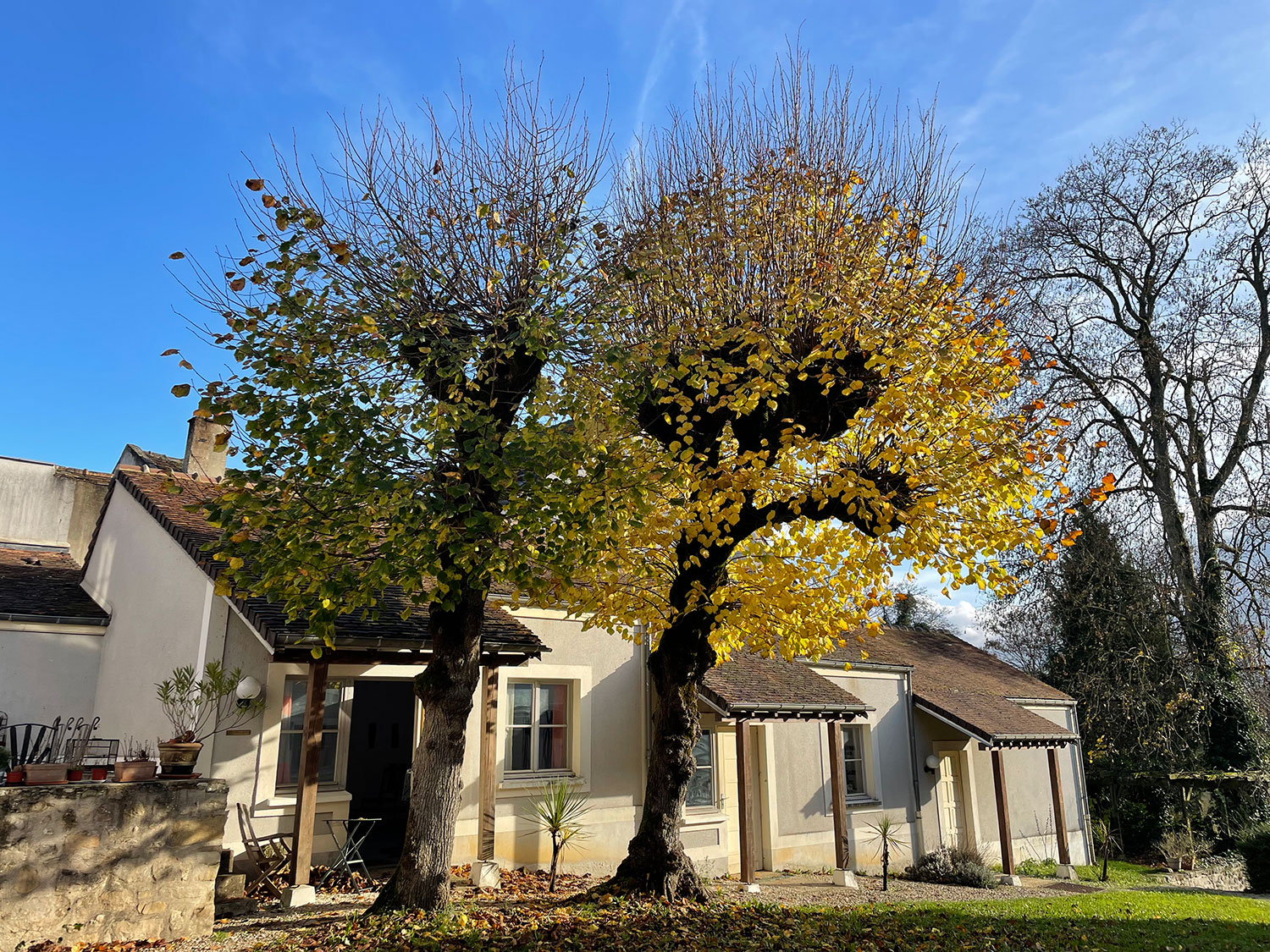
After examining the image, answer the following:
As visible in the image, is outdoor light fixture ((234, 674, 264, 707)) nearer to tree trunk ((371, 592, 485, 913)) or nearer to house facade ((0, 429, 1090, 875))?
house facade ((0, 429, 1090, 875))

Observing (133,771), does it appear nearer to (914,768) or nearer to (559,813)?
(559,813)

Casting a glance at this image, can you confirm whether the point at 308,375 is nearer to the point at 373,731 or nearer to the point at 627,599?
the point at 627,599

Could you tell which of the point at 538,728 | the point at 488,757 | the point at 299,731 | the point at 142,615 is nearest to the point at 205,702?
the point at 299,731

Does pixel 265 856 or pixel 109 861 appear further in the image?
pixel 265 856

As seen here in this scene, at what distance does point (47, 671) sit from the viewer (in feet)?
38.2

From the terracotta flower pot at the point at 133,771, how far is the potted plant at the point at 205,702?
48 centimetres

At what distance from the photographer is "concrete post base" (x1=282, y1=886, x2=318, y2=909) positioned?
325 inches

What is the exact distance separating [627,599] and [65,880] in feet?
19.1

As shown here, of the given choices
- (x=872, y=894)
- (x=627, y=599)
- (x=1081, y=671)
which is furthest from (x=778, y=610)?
(x=1081, y=671)

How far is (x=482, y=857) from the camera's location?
1036cm

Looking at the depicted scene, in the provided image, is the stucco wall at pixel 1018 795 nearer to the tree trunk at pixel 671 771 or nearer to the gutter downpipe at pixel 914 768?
the gutter downpipe at pixel 914 768

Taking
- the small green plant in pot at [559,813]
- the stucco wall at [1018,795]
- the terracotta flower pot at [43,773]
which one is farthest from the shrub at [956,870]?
the terracotta flower pot at [43,773]

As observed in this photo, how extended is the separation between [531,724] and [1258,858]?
46.6 feet

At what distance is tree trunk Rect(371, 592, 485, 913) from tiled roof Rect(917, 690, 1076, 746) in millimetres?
12170
